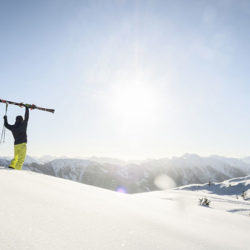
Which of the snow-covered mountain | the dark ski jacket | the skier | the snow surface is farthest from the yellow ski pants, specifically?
the snow-covered mountain

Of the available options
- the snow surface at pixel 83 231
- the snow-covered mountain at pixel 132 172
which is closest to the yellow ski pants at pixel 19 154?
the snow surface at pixel 83 231

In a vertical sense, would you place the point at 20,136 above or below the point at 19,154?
above

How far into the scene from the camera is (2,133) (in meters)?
7.77

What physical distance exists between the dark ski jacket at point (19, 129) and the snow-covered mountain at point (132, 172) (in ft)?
221

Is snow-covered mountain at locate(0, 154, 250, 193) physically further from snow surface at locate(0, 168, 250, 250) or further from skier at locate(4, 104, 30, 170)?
snow surface at locate(0, 168, 250, 250)

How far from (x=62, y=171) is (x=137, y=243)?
8723cm

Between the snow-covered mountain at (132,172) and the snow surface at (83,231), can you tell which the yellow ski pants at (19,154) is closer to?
the snow surface at (83,231)

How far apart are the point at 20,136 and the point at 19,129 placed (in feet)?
0.75

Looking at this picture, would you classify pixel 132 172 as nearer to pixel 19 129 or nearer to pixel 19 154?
pixel 19 154

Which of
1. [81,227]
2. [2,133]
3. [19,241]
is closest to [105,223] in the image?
[81,227]

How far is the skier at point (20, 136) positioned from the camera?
6895mm

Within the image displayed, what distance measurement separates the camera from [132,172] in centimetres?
8481

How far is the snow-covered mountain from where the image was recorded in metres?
76.4

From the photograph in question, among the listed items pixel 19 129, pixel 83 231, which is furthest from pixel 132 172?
pixel 83 231
